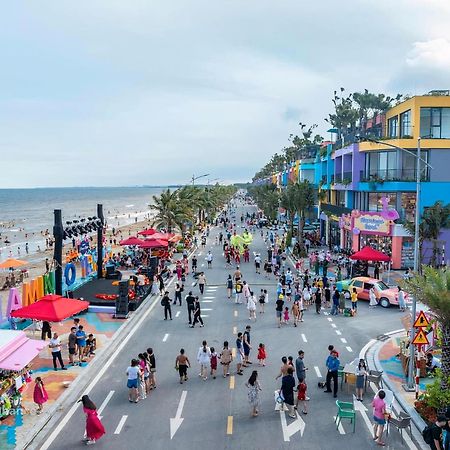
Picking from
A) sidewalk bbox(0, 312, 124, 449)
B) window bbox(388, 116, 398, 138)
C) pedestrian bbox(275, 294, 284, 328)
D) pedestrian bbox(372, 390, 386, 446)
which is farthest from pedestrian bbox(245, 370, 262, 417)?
window bbox(388, 116, 398, 138)

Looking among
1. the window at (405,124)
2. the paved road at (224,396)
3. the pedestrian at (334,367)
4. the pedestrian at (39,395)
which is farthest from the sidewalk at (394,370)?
the window at (405,124)

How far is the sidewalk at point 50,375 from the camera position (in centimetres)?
Result: 1314

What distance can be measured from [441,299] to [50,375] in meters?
12.8

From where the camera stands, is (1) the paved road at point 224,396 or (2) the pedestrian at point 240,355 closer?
(1) the paved road at point 224,396

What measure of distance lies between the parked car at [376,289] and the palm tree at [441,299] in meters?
13.4

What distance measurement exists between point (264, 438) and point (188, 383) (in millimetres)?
4450

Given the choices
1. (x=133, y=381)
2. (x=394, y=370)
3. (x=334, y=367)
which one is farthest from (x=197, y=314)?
(x=394, y=370)

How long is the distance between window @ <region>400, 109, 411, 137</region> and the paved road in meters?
20.7

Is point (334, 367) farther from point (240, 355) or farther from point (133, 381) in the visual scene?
point (133, 381)

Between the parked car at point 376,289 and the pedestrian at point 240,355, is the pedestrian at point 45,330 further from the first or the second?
the parked car at point 376,289

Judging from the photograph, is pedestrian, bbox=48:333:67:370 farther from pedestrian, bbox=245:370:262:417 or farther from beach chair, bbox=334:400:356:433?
beach chair, bbox=334:400:356:433

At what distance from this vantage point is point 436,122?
39.4 metres

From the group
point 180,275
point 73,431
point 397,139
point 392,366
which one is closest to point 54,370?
point 73,431

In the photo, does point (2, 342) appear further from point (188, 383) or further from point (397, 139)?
point (397, 139)
